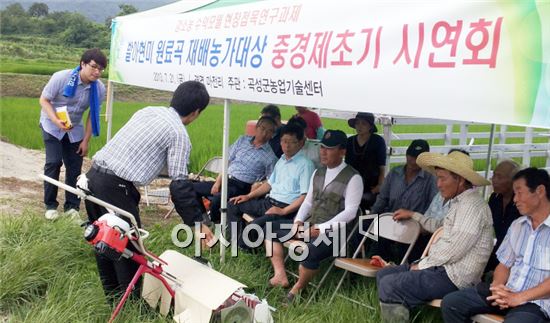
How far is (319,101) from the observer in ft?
13.0

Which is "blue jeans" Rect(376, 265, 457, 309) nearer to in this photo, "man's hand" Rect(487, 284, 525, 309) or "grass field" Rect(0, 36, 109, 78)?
"man's hand" Rect(487, 284, 525, 309)

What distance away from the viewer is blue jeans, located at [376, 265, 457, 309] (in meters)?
3.79

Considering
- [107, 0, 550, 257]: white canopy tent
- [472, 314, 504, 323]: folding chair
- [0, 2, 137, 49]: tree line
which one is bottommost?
[472, 314, 504, 323]: folding chair

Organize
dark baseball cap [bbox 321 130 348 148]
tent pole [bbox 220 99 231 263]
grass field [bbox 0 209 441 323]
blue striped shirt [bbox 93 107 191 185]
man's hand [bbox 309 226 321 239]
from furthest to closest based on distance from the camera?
tent pole [bbox 220 99 231 263]
dark baseball cap [bbox 321 130 348 148]
man's hand [bbox 309 226 321 239]
grass field [bbox 0 209 441 323]
blue striped shirt [bbox 93 107 191 185]

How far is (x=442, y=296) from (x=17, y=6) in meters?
76.7

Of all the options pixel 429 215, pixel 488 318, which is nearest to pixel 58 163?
pixel 429 215

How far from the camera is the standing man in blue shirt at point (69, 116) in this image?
6.47 m

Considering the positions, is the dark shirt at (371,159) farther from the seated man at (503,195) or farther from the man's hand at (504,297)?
the man's hand at (504,297)

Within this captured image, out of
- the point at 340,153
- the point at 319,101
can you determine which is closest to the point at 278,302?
the point at 340,153

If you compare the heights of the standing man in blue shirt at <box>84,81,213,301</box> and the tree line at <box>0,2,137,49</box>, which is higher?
the tree line at <box>0,2,137,49</box>

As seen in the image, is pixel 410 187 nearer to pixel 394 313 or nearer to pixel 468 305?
pixel 394 313

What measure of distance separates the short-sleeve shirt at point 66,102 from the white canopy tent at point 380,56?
5.12 ft

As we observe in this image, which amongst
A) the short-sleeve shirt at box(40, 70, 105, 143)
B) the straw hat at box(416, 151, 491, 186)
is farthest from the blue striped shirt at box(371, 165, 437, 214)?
the short-sleeve shirt at box(40, 70, 105, 143)

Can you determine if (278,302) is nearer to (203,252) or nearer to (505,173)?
(203,252)
